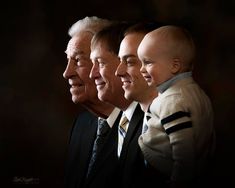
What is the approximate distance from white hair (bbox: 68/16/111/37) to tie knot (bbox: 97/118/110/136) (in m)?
0.39

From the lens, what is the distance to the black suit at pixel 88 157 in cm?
205

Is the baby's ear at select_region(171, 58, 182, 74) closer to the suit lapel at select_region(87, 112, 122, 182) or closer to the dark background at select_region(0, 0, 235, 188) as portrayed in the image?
the suit lapel at select_region(87, 112, 122, 182)

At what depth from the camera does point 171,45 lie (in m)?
1.69

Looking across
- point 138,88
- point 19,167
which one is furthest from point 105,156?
point 19,167

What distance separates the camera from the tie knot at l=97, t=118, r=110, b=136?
221 cm

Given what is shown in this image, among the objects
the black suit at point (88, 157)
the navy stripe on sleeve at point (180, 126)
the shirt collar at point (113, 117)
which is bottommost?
the black suit at point (88, 157)

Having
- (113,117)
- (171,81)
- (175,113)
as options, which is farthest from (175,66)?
(113,117)

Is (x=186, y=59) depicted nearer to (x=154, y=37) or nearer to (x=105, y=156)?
(x=154, y=37)

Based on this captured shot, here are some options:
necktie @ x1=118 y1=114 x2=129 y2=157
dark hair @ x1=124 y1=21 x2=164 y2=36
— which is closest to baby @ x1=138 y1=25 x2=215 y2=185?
dark hair @ x1=124 y1=21 x2=164 y2=36

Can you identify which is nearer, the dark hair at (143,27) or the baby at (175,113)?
the baby at (175,113)

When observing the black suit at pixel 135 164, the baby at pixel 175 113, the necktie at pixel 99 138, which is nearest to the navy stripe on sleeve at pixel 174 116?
the baby at pixel 175 113

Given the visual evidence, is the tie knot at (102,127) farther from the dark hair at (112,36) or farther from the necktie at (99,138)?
the dark hair at (112,36)

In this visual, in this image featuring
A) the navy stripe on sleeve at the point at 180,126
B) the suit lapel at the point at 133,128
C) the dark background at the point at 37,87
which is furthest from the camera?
the dark background at the point at 37,87

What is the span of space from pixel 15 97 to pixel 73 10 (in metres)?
0.53
